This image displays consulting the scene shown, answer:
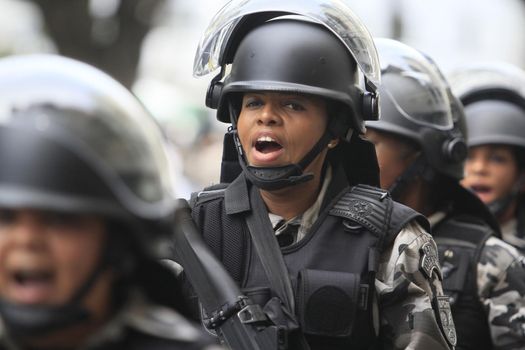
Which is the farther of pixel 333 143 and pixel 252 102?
pixel 333 143

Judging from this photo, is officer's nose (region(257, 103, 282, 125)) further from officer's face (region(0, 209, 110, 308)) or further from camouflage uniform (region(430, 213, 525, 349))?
officer's face (region(0, 209, 110, 308))

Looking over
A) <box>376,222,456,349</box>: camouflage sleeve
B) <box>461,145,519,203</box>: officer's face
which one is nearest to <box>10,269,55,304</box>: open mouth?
<box>376,222,456,349</box>: camouflage sleeve

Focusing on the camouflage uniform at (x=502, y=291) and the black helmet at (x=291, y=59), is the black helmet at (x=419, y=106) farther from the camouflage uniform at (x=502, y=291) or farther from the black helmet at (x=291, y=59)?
the black helmet at (x=291, y=59)

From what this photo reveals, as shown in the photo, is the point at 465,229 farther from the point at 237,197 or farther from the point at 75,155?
the point at 75,155

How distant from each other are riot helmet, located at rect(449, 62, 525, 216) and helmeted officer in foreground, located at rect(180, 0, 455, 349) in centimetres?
255

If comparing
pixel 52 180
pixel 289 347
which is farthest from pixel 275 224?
pixel 52 180

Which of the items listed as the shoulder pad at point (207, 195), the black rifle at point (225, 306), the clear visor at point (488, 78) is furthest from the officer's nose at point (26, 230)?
the clear visor at point (488, 78)

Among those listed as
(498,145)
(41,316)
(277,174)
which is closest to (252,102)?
(277,174)

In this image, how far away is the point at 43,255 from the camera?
300cm

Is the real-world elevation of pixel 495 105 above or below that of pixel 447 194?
above

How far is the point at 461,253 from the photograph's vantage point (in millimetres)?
6355

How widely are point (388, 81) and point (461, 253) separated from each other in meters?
0.89

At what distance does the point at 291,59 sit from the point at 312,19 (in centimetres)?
21

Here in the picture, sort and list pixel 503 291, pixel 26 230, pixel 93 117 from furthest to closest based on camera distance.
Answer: pixel 503 291, pixel 93 117, pixel 26 230
